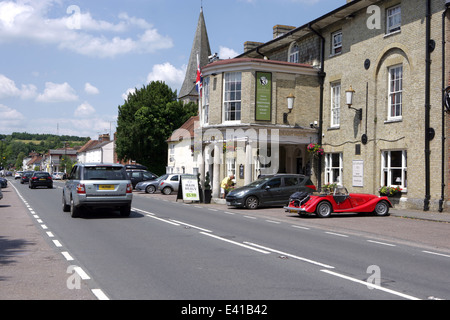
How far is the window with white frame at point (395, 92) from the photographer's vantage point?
2194 centimetres

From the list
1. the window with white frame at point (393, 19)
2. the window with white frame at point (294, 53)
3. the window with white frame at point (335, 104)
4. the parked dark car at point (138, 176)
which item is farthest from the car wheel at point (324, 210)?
the parked dark car at point (138, 176)

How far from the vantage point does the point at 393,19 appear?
73.0 ft

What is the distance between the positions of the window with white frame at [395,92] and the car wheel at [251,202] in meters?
7.33

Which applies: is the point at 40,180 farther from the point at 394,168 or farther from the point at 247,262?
the point at 247,262

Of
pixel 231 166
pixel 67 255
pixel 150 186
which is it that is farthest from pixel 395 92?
pixel 150 186

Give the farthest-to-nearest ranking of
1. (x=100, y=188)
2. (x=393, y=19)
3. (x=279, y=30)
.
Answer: (x=279, y=30) < (x=393, y=19) < (x=100, y=188)

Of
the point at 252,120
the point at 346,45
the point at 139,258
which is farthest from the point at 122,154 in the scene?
the point at 139,258

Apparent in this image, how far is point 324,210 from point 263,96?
1070cm

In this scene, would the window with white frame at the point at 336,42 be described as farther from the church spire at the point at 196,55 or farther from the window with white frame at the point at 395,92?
the church spire at the point at 196,55

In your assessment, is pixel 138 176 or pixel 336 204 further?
pixel 138 176

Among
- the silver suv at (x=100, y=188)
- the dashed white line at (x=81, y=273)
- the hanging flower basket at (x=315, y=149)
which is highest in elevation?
the hanging flower basket at (x=315, y=149)

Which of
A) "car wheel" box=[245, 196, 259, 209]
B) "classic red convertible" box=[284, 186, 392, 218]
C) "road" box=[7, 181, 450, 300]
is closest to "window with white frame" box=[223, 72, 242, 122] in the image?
"car wheel" box=[245, 196, 259, 209]

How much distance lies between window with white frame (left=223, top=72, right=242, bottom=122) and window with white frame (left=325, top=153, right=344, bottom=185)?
5503 millimetres

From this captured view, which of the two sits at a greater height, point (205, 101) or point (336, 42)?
point (336, 42)
